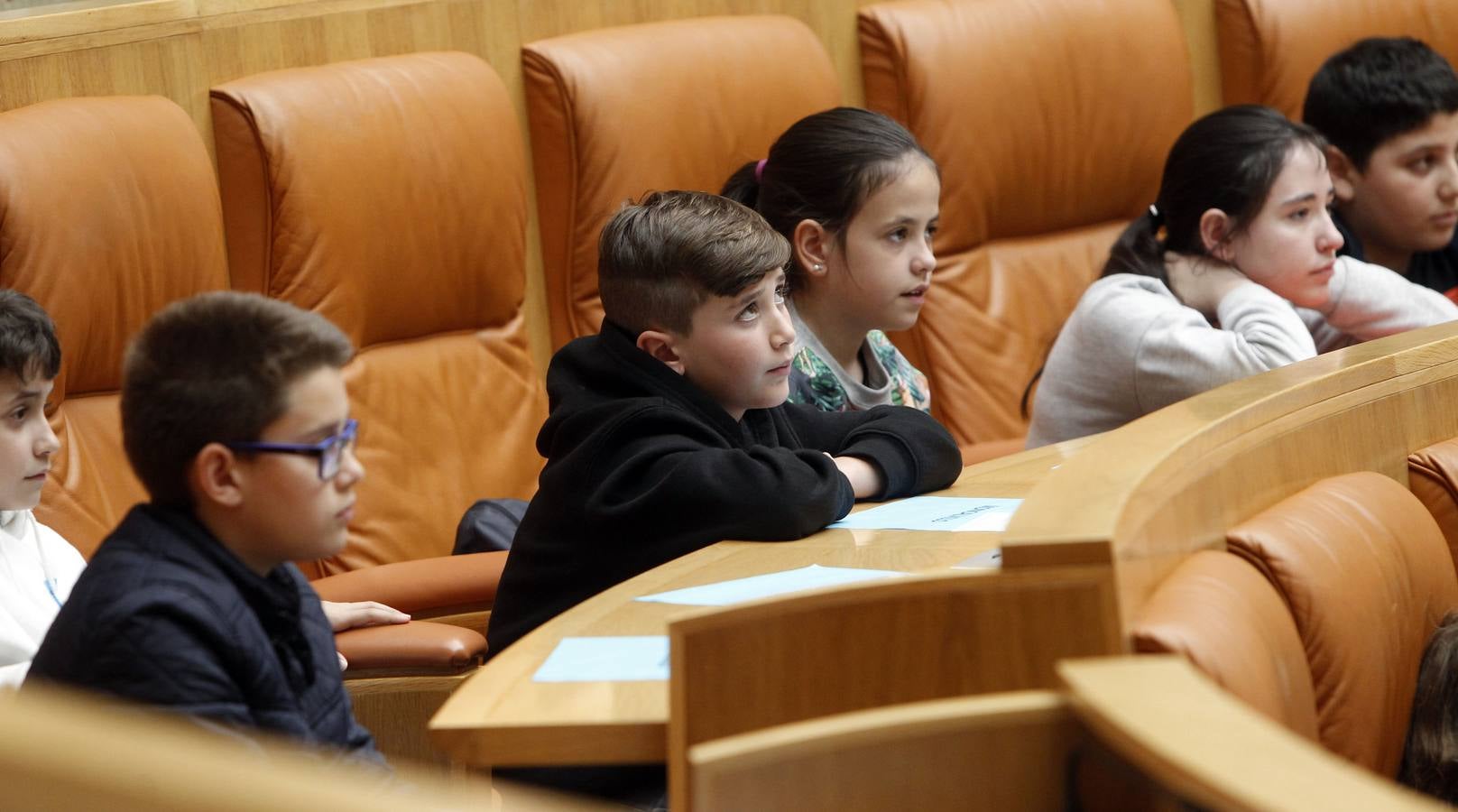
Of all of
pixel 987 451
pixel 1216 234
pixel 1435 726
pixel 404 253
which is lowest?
pixel 987 451

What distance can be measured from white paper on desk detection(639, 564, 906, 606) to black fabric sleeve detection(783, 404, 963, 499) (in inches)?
15.7

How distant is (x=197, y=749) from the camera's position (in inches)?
30.3

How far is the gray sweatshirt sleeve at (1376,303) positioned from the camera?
3068 mm

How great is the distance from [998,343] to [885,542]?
205cm

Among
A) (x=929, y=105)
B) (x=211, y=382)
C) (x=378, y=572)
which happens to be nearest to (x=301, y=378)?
(x=211, y=382)

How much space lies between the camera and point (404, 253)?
3172 mm

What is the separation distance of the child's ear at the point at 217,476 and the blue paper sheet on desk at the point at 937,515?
748 mm

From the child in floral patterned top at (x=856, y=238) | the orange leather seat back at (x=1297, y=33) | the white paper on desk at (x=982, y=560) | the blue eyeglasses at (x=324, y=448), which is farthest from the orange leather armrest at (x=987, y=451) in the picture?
the blue eyeglasses at (x=324, y=448)

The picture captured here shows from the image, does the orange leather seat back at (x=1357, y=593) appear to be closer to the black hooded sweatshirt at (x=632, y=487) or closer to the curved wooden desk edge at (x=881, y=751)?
the black hooded sweatshirt at (x=632, y=487)

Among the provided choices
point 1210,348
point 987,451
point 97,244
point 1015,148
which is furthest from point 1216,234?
point 97,244

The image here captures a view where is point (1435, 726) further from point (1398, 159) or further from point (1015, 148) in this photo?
point (1015, 148)

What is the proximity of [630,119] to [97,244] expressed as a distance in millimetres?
1043

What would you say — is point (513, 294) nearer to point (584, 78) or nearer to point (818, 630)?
point (584, 78)

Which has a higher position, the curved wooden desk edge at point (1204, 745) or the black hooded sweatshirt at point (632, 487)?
the curved wooden desk edge at point (1204, 745)
